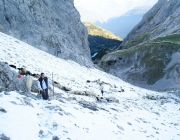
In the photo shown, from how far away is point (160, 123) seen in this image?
795 inches

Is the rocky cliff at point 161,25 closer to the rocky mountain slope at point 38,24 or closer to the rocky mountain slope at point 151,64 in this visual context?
the rocky mountain slope at point 151,64

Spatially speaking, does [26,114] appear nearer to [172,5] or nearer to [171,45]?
[171,45]

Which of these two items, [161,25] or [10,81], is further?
[161,25]

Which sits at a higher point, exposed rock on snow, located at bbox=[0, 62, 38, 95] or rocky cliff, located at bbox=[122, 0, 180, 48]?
rocky cliff, located at bbox=[122, 0, 180, 48]

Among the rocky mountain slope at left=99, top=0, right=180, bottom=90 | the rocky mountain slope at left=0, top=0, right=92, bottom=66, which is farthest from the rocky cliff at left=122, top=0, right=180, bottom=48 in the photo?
the rocky mountain slope at left=0, top=0, right=92, bottom=66

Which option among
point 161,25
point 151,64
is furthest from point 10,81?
point 161,25

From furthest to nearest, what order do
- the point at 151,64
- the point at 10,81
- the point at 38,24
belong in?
the point at 151,64, the point at 38,24, the point at 10,81

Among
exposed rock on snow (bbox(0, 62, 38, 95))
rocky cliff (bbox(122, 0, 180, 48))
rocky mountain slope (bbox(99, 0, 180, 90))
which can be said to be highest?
rocky cliff (bbox(122, 0, 180, 48))

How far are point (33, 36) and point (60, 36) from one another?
10778 mm

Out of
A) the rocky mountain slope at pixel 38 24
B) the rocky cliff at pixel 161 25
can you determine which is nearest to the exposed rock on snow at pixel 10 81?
the rocky mountain slope at pixel 38 24

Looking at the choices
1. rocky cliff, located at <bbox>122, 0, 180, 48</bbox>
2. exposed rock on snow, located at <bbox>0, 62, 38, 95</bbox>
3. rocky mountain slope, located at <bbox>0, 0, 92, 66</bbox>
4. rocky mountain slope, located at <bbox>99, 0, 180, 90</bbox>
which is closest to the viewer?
exposed rock on snow, located at <bbox>0, 62, 38, 95</bbox>

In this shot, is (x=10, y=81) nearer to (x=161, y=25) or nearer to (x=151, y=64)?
(x=151, y=64)

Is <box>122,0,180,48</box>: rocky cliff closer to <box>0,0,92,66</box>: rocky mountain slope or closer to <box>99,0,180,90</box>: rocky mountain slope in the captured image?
<box>99,0,180,90</box>: rocky mountain slope

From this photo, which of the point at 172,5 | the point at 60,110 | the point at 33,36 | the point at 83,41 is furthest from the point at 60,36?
the point at 172,5
